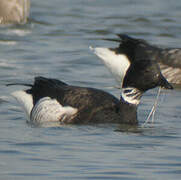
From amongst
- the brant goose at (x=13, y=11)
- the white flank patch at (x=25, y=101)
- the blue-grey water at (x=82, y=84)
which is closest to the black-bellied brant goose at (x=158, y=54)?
the blue-grey water at (x=82, y=84)

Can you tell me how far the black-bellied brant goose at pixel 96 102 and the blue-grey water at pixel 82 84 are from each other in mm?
188

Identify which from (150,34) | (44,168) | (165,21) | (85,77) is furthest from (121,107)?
(165,21)

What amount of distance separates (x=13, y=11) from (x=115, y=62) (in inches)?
202

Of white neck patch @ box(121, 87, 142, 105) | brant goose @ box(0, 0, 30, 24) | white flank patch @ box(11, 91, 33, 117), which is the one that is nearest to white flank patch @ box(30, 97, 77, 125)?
white flank patch @ box(11, 91, 33, 117)

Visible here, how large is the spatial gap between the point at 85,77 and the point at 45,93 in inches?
136

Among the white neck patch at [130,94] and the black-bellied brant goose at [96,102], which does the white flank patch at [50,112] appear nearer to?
the black-bellied brant goose at [96,102]

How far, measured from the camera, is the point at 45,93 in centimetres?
1116

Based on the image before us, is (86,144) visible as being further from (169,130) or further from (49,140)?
A: (169,130)

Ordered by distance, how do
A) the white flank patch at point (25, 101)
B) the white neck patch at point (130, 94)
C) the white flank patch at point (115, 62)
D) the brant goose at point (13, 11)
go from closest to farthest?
1. the white neck patch at point (130, 94)
2. the white flank patch at point (25, 101)
3. the white flank patch at point (115, 62)
4. the brant goose at point (13, 11)

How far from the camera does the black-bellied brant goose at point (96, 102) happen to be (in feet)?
35.5

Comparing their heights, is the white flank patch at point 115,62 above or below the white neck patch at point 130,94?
below

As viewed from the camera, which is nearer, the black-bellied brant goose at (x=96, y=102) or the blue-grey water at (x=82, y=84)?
the blue-grey water at (x=82, y=84)

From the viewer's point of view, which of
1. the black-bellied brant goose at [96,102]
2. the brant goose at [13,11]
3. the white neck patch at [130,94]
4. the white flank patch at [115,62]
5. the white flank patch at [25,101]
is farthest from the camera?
the brant goose at [13,11]

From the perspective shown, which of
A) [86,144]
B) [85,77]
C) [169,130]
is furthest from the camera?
[85,77]
